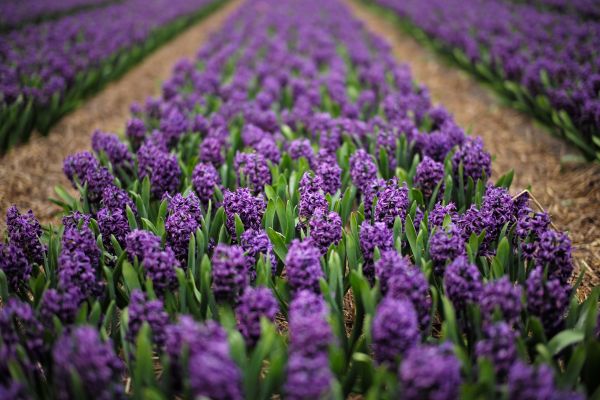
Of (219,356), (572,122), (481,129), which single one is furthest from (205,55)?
(219,356)

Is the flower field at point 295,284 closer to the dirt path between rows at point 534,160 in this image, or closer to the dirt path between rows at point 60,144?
the dirt path between rows at point 534,160

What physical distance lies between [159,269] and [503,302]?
1.51 metres

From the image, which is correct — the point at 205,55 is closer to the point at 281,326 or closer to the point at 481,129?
the point at 481,129

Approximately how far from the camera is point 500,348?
1.77 meters

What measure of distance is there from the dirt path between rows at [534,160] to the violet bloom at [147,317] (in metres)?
2.69

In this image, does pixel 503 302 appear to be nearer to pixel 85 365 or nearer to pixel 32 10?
pixel 85 365

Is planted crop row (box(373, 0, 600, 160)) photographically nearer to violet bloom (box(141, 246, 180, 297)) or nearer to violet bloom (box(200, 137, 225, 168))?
violet bloom (box(200, 137, 225, 168))

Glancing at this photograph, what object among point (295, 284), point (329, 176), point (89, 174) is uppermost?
point (89, 174)

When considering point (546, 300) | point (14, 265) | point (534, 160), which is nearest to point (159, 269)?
point (14, 265)

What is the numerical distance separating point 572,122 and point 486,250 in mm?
3255

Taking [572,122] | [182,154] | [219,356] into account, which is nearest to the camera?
[219,356]

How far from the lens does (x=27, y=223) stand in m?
2.48

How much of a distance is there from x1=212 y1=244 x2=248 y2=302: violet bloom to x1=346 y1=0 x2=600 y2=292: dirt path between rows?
2.31 metres

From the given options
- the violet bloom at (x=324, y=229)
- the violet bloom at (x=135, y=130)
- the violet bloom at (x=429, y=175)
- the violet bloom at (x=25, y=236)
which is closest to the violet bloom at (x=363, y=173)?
the violet bloom at (x=429, y=175)
